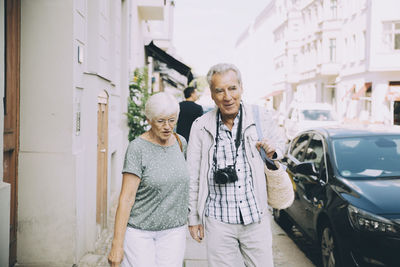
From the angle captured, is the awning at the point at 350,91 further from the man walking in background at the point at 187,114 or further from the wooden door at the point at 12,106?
the wooden door at the point at 12,106

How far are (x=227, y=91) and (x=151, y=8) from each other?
12130 mm

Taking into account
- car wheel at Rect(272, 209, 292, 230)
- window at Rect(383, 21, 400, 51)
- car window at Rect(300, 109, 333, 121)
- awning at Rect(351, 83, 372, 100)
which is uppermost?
window at Rect(383, 21, 400, 51)

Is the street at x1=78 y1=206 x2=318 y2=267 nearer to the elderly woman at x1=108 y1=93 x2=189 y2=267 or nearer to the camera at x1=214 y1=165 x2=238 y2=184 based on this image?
the elderly woman at x1=108 y1=93 x2=189 y2=267

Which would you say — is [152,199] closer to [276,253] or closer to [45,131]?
[45,131]

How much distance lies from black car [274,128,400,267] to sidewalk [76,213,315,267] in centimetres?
35

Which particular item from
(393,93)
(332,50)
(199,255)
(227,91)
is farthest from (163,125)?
(332,50)

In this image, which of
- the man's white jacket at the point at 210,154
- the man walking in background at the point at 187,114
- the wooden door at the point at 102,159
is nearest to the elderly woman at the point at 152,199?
the man's white jacket at the point at 210,154

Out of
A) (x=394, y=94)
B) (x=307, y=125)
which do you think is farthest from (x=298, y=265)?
(x=394, y=94)

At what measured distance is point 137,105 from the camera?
9641 mm

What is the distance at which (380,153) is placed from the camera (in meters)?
5.41

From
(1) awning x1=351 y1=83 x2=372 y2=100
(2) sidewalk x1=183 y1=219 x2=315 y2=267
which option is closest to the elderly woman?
(2) sidewalk x1=183 y1=219 x2=315 y2=267

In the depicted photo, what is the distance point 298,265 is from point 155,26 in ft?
71.0

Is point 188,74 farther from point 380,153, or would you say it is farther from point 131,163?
point 131,163

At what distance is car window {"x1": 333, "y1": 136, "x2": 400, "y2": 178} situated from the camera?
5066mm
